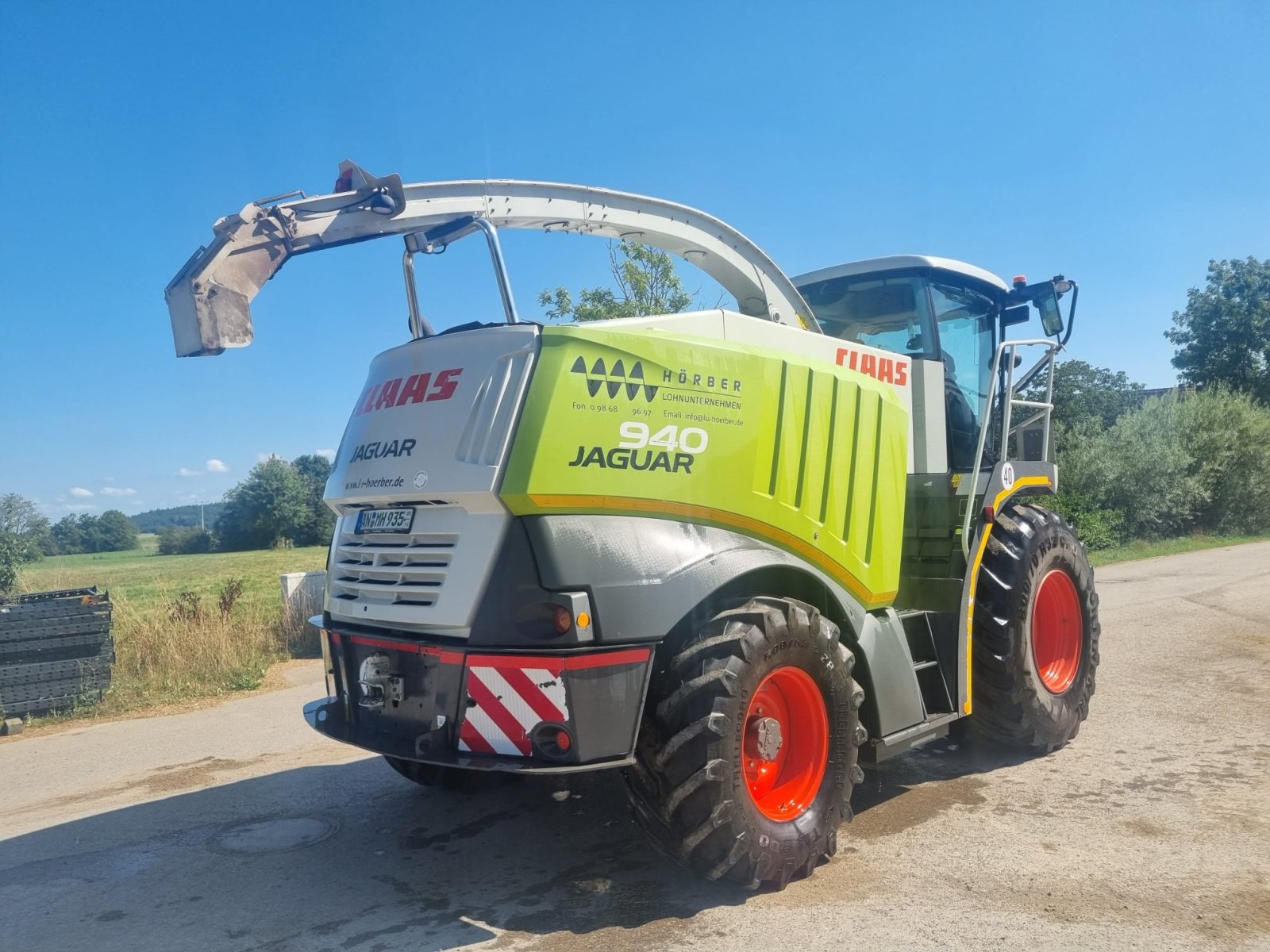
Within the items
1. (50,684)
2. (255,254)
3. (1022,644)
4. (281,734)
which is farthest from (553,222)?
(50,684)

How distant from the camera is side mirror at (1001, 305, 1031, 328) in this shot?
6.33 metres

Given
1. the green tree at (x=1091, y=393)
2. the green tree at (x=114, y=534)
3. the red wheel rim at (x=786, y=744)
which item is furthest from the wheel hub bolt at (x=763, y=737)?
the green tree at (x=114, y=534)

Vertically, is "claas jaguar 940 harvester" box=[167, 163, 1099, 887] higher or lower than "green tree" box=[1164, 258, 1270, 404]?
lower

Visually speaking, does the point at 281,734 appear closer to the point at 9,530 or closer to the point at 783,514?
the point at 783,514

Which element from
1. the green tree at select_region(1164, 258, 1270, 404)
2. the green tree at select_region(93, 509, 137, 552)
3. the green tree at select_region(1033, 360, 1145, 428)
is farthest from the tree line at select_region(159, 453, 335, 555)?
the green tree at select_region(1164, 258, 1270, 404)

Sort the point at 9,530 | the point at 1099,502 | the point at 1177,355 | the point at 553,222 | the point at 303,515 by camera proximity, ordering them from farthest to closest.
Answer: the point at 303,515 < the point at 1177,355 < the point at 1099,502 < the point at 9,530 < the point at 553,222

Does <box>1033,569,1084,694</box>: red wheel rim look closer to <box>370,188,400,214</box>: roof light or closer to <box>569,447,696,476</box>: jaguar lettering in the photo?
<box>569,447,696,476</box>: jaguar lettering

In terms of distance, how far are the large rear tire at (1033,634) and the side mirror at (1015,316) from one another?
1283mm

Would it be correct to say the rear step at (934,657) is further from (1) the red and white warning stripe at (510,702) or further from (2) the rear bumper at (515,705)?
(1) the red and white warning stripe at (510,702)

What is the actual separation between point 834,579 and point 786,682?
Result: 581mm

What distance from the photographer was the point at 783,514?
414 cm

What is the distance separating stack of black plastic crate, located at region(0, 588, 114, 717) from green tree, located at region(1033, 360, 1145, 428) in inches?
1255

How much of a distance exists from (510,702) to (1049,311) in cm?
468

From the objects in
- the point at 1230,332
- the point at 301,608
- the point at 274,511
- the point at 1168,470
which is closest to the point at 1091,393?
the point at 1230,332
